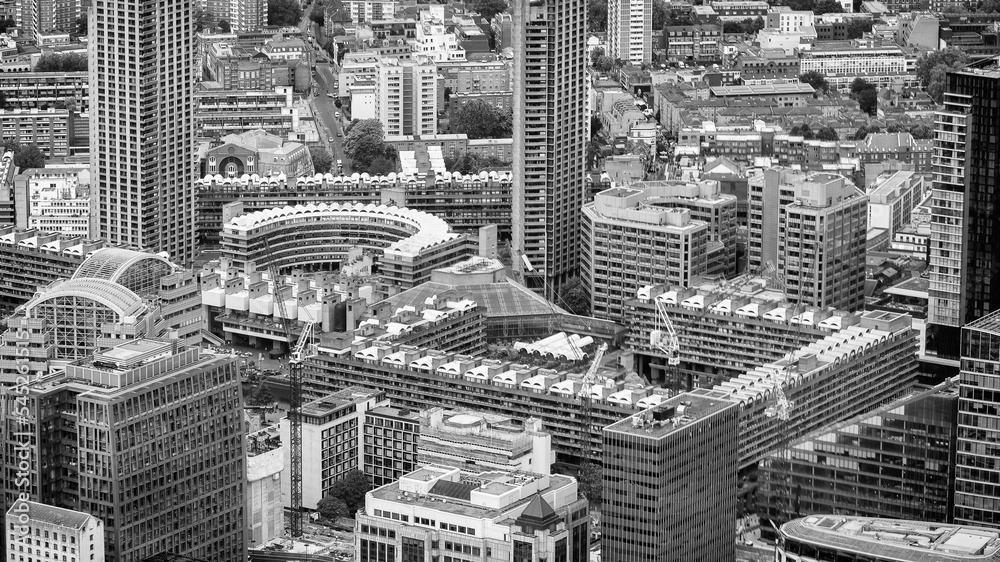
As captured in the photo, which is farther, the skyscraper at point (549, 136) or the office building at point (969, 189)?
the skyscraper at point (549, 136)

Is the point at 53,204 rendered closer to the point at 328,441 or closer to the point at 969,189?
the point at 328,441

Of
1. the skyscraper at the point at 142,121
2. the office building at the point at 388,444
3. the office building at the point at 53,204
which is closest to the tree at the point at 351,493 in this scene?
the office building at the point at 388,444

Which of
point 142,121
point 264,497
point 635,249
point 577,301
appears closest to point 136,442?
point 264,497

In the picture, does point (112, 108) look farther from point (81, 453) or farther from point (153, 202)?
point (81, 453)

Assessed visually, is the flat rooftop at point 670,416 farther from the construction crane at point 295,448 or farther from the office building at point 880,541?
the construction crane at point 295,448

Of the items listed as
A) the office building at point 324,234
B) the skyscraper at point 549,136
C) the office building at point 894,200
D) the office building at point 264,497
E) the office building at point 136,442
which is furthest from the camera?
the office building at point 894,200
